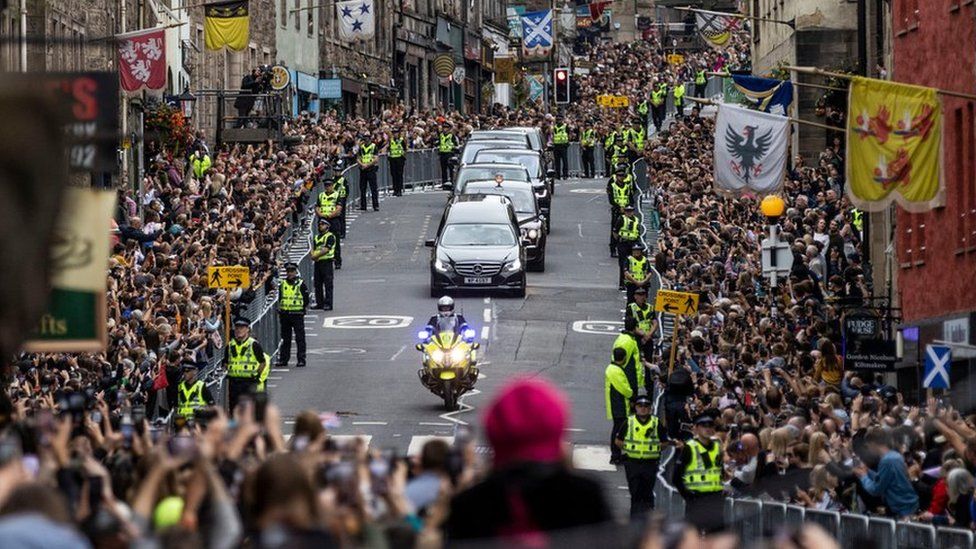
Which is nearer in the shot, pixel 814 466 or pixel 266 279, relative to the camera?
pixel 814 466

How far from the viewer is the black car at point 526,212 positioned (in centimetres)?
4712

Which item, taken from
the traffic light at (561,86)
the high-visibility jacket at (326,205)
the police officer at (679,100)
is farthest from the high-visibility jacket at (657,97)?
the high-visibility jacket at (326,205)

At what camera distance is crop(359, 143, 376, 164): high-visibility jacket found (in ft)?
176

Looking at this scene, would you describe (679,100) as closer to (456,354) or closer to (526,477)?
(456,354)

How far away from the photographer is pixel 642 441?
24734mm

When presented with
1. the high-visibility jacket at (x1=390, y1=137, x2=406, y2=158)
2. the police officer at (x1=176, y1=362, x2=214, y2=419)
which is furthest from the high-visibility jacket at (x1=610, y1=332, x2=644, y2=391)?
the high-visibility jacket at (x1=390, y1=137, x2=406, y2=158)

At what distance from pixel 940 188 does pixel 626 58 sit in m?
85.0

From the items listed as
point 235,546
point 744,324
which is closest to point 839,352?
point 744,324

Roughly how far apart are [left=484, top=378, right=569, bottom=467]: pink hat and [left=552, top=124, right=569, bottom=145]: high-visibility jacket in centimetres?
5894

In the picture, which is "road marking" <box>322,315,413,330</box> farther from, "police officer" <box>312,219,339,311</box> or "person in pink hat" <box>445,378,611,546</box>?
"person in pink hat" <box>445,378,611,546</box>

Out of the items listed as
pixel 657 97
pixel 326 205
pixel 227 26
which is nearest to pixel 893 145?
pixel 326 205

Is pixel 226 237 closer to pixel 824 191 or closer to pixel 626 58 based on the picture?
pixel 824 191

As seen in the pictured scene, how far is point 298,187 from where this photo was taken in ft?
164

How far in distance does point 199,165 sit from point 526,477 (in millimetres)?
39742
